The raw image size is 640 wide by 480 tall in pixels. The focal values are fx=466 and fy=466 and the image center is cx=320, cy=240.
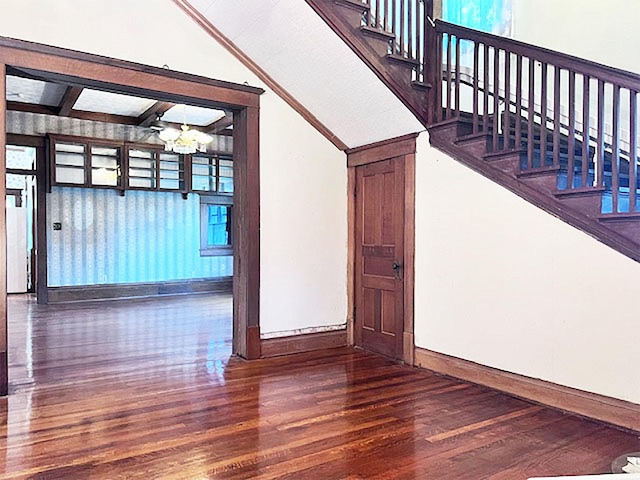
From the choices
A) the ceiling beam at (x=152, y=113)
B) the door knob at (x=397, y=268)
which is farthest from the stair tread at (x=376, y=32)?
the ceiling beam at (x=152, y=113)

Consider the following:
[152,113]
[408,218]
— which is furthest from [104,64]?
[152,113]

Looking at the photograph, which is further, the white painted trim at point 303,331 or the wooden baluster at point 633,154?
the white painted trim at point 303,331

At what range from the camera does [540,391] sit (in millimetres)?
3119

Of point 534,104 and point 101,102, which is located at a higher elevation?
point 101,102

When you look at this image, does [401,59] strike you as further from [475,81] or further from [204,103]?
[204,103]

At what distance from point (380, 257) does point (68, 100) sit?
5.29m

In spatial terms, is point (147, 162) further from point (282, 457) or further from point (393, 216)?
point (282, 457)

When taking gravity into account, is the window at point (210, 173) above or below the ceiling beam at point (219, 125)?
below

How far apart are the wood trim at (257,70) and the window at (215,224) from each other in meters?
5.10

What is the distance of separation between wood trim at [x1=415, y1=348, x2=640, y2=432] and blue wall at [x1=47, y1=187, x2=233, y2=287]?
6181 millimetres

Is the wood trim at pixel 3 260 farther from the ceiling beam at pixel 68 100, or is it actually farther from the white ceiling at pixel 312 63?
the ceiling beam at pixel 68 100

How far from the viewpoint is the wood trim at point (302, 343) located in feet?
14.2

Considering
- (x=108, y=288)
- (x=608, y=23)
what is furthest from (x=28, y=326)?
(x=608, y=23)

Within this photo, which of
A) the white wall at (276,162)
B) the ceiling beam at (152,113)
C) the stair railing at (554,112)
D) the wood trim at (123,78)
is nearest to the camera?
the stair railing at (554,112)
